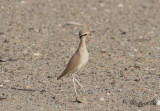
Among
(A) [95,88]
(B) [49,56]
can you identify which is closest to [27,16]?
(B) [49,56]

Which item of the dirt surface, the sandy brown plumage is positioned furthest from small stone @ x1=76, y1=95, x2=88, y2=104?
the sandy brown plumage

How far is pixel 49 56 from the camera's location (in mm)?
8648

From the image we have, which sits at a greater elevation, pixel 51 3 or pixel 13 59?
pixel 51 3

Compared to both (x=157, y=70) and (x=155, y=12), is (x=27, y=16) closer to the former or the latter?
(x=155, y=12)

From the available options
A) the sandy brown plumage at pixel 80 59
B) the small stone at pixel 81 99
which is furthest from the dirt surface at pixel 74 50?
the sandy brown plumage at pixel 80 59

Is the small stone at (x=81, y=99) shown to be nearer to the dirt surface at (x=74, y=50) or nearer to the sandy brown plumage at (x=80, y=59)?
the dirt surface at (x=74, y=50)

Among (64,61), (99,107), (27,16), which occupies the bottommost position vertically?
(99,107)

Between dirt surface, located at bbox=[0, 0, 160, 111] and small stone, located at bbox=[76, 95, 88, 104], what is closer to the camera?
small stone, located at bbox=[76, 95, 88, 104]

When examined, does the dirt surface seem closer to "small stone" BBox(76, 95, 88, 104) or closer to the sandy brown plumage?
"small stone" BBox(76, 95, 88, 104)

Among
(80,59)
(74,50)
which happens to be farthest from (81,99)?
(74,50)

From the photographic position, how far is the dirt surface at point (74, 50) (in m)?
6.24

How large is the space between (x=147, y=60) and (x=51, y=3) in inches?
209

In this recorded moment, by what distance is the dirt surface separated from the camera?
6242mm

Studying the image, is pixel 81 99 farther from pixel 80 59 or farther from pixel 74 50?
pixel 74 50
